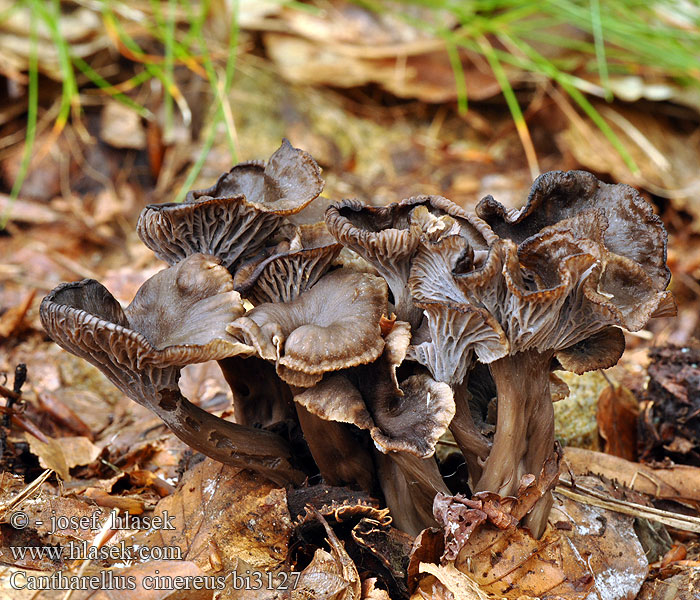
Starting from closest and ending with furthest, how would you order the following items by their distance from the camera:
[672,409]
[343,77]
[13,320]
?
1. [672,409]
2. [13,320]
3. [343,77]

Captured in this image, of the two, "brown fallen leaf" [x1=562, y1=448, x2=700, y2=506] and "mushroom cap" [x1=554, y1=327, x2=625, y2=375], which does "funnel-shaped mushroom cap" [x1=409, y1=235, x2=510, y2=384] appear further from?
"brown fallen leaf" [x1=562, y1=448, x2=700, y2=506]

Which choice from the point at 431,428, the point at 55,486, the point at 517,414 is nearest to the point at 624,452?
the point at 517,414

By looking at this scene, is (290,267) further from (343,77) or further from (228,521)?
(343,77)

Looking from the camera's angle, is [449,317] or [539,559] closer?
[449,317]

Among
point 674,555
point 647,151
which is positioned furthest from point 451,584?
point 647,151

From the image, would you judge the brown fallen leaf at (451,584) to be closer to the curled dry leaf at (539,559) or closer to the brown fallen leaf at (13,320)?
the curled dry leaf at (539,559)

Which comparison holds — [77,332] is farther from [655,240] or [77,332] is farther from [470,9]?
[470,9]

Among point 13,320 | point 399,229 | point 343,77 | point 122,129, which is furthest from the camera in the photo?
point 343,77
